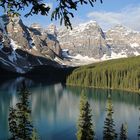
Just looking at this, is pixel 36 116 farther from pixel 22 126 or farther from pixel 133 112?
pixel 22 126

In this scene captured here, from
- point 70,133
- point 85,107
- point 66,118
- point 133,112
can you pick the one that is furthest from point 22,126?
point 133,112

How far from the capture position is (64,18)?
37.0 feet

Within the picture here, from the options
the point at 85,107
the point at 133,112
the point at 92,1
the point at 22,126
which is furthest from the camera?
the point at 133,112

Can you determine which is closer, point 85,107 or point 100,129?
point 85,107

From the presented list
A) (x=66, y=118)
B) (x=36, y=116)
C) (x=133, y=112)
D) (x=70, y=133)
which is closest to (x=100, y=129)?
(x=70, y=133)

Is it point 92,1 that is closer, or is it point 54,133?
point 92,1

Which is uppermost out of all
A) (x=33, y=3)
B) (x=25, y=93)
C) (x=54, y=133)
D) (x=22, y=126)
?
(x=33, y=3)

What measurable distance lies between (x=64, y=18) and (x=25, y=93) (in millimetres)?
31388

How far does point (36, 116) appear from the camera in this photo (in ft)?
386

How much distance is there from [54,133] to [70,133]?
12.9 feet

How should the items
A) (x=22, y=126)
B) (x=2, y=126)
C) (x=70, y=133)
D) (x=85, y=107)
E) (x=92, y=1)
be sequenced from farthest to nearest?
(x=2, y=126), (x=70, y=133), (x=85, y=107), (x=22, y=126), (x=92, y=1)

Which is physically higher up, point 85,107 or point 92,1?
point 92,1

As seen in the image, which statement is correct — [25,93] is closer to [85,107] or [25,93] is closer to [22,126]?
[22,126]

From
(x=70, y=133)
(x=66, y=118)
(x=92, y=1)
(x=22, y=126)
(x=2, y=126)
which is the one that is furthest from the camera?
(x=66, y=118)
